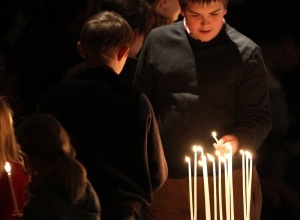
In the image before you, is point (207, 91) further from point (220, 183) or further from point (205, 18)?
point (220, 183)

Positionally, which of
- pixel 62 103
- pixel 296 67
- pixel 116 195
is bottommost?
pixel 296 67

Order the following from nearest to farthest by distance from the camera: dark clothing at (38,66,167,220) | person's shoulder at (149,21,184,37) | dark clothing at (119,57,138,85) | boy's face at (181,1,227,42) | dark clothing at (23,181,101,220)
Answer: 1. dark clothing at (23,181,101,220)
2. dark clothing at (38,66,167,220)
3. boy's face at (181,1,227,42)
4. person's shoulder at (149,21,184,37)
5. dark clothing at (119,57,138,85)

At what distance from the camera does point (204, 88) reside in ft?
15.2

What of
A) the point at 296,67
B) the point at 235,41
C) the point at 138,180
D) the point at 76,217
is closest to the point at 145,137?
the point at 138,180

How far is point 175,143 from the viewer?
469 cm

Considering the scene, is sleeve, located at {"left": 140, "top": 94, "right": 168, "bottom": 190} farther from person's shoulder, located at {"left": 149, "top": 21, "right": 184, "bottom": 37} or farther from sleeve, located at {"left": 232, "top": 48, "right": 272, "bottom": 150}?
person's shoulder, located at {"left": 149, "top": 21, "right": 184, "bottom": 37}

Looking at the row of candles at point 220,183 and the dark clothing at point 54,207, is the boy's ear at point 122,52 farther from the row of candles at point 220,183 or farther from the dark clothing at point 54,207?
the dark clothing at point 54,207

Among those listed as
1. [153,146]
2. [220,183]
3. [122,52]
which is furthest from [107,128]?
[220,183]

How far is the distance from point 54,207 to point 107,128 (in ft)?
1.56

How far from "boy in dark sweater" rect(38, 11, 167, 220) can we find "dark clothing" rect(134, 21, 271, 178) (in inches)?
21.4

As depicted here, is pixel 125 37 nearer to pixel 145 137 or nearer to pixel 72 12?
pixel 145 137

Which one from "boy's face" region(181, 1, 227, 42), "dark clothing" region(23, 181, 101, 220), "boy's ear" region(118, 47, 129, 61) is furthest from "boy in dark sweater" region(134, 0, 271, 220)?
"dark clothing" region(23, 181, 101, 220)

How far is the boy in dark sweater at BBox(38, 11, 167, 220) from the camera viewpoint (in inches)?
160

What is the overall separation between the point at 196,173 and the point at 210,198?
0.21 m
